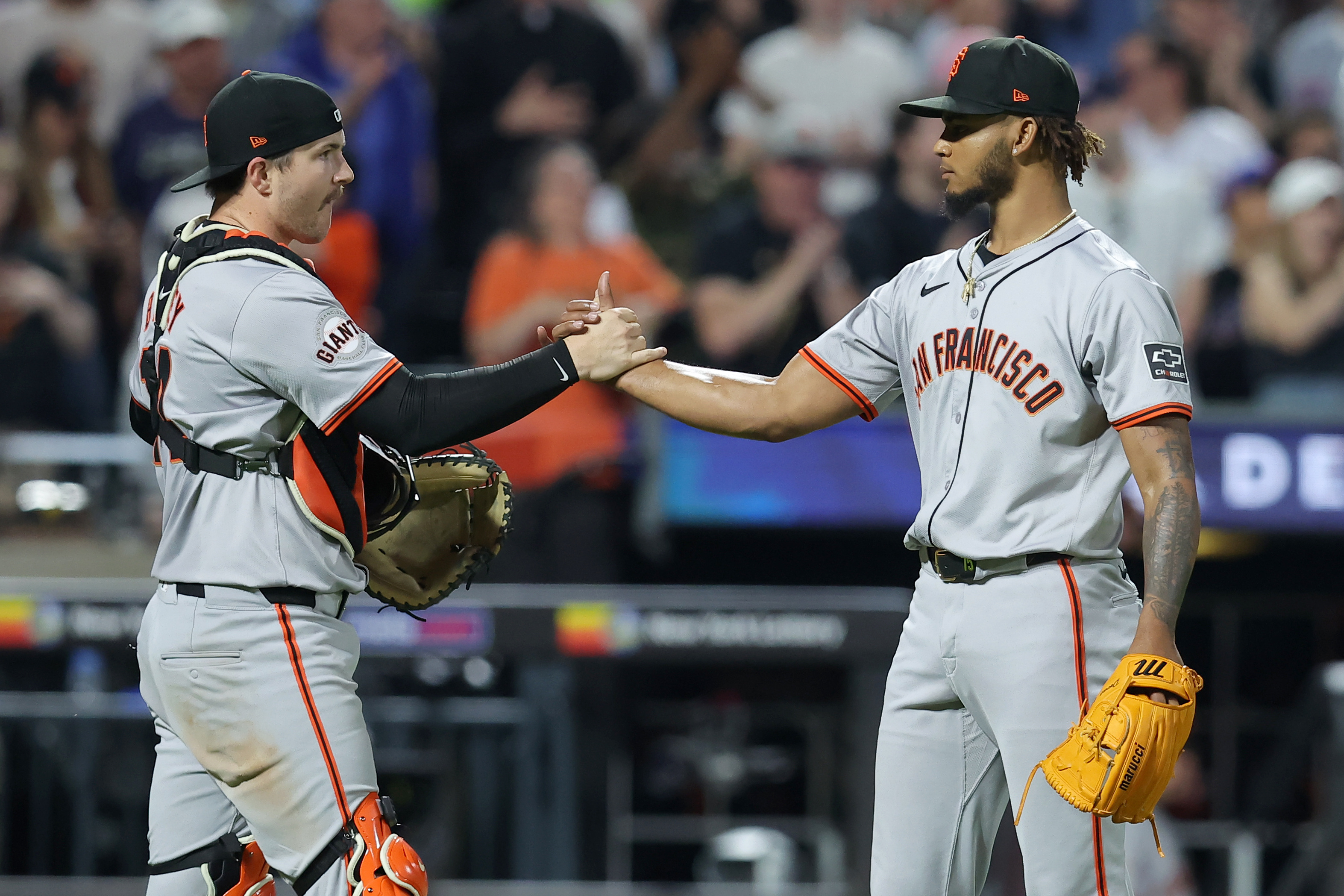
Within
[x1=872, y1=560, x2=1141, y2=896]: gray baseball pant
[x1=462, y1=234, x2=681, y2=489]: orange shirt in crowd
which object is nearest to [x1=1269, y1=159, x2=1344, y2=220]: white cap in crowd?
[x1=462, y1=234, x2=681, y2=489]: orange shirt in crowd

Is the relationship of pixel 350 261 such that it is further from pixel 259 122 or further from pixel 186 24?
pixel 259 122

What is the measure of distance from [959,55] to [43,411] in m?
5.32

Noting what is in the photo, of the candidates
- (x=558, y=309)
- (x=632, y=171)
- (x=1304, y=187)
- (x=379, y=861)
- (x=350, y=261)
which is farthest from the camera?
(x=632, y=171)

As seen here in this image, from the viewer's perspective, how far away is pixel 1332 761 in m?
5.91

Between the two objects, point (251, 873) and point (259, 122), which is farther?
point (251, 873)

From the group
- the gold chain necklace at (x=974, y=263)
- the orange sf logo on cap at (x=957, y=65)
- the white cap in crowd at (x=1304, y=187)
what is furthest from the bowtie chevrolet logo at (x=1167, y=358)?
the white cap in crowd at (x=1304, y=187)

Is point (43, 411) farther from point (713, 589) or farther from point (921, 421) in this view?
point (921, 421)

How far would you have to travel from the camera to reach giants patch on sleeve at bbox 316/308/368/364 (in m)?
3.22

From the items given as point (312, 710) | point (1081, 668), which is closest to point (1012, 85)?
point (1081, 668)

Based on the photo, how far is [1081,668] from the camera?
3207 millimetres

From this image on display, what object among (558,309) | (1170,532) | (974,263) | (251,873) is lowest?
(251,873)

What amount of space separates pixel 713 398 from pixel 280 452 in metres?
1.01

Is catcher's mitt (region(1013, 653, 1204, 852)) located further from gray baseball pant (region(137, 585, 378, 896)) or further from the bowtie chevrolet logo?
gray baseball pant (region(137, 585, 378, 896))

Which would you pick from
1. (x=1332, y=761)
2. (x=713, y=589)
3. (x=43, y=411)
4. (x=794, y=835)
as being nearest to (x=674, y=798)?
(x=794, y=835)
